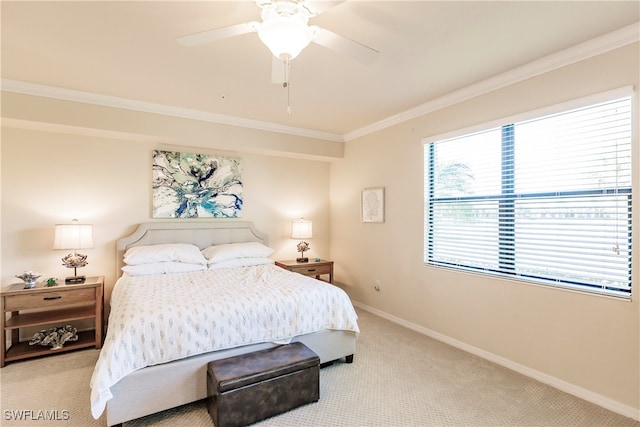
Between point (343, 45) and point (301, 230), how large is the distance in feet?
10.1

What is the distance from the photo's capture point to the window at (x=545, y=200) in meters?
2.20

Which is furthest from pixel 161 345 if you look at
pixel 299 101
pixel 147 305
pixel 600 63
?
pixel 600 63

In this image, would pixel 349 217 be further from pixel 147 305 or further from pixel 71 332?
pixel 71 332

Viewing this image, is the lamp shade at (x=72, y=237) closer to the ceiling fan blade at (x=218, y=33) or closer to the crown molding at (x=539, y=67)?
the ceiling fan blade at (x=218, y=33)

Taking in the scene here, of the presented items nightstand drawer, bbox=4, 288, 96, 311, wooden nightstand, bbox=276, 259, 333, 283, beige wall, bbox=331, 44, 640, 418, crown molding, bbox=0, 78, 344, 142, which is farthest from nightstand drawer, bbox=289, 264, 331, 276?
Answer: nightstand drawer, bbox=4, 288, 96, 311

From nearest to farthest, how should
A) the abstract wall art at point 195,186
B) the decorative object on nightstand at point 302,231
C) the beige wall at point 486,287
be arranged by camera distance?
the beige wall at point 486,287, the abstract wall art at point 195,186, the decorative object on nightstand at point 302,231

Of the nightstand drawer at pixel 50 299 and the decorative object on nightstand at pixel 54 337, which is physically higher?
the nightstand drawer at pixel 50 299

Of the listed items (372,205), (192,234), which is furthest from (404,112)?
(192,234)

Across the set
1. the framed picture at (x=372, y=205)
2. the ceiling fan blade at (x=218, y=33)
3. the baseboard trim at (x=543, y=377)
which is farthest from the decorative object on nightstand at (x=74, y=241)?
the baseboard trim at (x=543, y=377)

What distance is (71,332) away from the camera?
3178mm

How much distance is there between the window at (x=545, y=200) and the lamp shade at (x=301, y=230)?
1.86 metres

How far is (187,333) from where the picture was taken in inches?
82.7

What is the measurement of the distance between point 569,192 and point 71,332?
15.5ft

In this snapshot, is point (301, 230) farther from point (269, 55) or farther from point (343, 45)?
point (343, 45)
